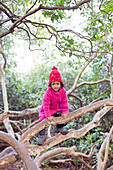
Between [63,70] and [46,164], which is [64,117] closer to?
[46,164]

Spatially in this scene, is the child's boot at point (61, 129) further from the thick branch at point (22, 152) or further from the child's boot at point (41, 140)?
the thick branch at point (22, 152)

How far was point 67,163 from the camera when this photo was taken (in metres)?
4.92

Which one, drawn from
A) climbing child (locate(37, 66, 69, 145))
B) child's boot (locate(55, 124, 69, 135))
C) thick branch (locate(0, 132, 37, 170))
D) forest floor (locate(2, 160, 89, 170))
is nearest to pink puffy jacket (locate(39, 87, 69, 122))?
climbing child (locate(37, 66, 69, 145))

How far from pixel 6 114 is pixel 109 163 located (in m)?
3.26

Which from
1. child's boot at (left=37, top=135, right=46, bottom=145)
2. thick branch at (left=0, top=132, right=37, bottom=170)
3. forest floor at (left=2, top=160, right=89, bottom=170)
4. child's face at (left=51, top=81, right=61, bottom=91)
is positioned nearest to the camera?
thick branch at (left=0, top=132, right=37, bottom=170)

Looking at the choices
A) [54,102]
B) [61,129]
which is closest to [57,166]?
[61,129]

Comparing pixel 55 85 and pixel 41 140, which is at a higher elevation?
pixel 55 85

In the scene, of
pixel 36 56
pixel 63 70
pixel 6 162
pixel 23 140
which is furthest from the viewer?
pixel 36 56

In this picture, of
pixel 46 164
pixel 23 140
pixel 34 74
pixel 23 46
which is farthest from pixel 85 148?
pixel 23 46

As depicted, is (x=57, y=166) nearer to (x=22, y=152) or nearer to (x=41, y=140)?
(x=41, y=140)

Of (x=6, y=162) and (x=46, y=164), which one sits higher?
(x=6, y=162)

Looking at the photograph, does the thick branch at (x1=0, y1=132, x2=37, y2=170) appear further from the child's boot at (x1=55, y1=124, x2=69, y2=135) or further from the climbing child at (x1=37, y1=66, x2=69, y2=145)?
the child's boot at (x1=55, y1=124, x2=69, y2=135)

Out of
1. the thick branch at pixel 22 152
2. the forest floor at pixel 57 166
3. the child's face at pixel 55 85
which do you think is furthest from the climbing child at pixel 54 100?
the forest floor at pixel 57 166

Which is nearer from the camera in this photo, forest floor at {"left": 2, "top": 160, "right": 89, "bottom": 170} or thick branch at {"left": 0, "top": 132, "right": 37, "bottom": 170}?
thick branch at {"left": 0, "top": 132, "right": 37, "bottom": 170}
